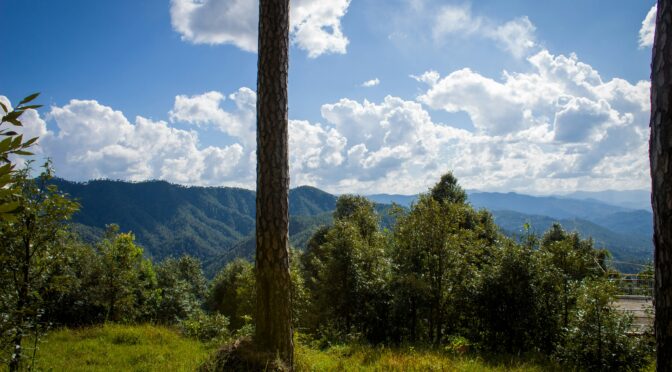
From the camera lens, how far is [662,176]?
119 inches

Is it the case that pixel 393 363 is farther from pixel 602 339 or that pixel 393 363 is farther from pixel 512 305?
pixel 512 305

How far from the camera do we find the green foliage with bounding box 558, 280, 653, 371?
9.84 m

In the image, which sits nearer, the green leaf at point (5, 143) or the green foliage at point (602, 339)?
the green leaf at point (5, 143)

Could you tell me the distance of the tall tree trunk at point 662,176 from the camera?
2984mm

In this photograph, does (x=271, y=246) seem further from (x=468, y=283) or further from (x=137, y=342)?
(x=468, y=283)

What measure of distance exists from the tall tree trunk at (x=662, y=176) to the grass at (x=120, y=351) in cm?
738

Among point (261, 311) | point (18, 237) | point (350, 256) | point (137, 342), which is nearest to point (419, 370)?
point (261, 311)

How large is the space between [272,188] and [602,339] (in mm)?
10001

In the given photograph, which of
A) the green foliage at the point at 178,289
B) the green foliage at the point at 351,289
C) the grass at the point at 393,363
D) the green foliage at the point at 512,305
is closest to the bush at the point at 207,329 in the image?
the grass at the point at 393,363

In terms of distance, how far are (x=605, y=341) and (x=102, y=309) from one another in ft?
81.1

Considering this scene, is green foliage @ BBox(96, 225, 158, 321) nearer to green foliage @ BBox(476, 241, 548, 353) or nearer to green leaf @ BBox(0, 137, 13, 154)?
green foliage @ BBox(476, 241, 548, 353)

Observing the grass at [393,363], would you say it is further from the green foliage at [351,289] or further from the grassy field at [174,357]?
the green foliage at [351,289]

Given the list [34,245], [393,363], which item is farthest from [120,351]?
[393,363]

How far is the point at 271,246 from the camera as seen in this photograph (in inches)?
244
